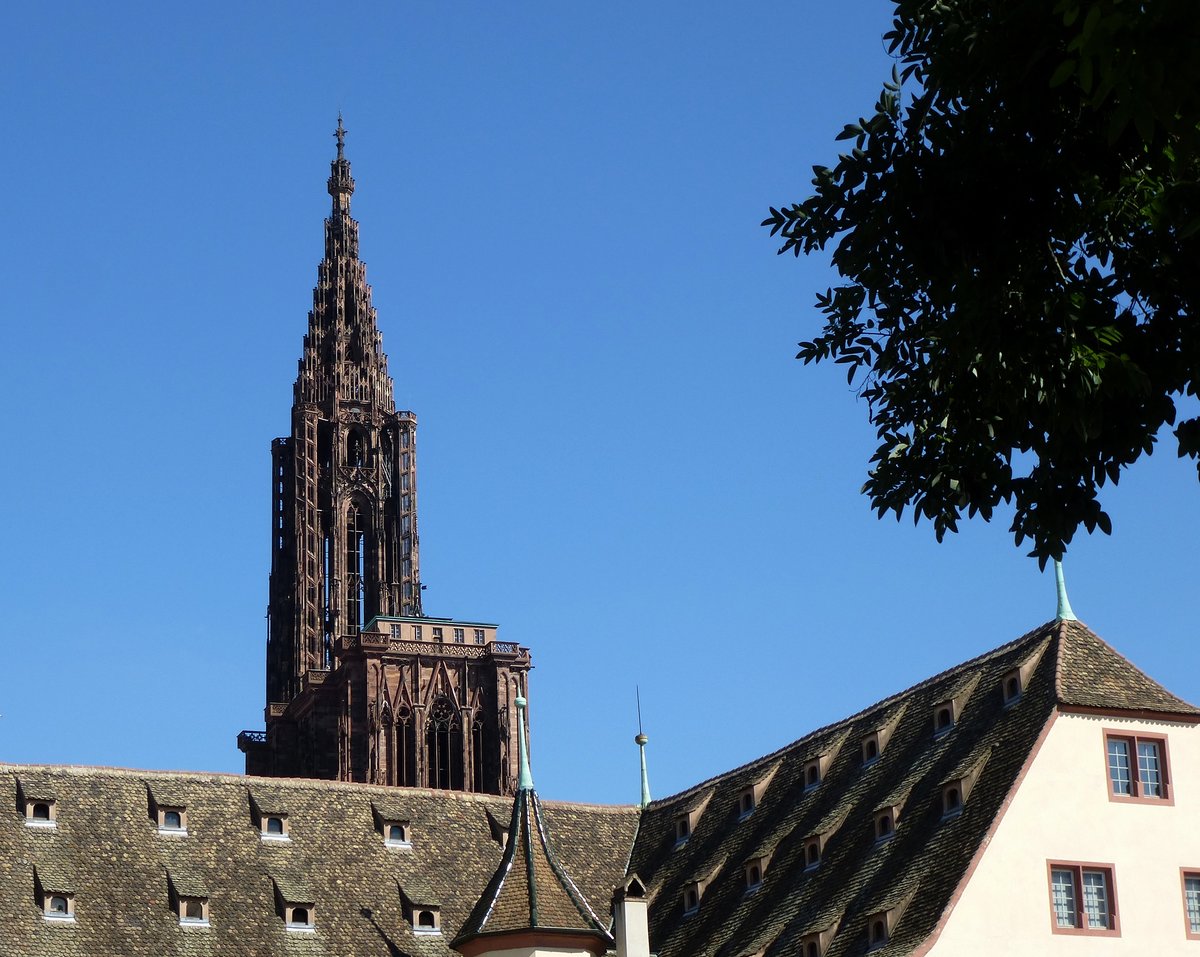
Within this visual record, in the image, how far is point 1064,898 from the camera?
43.7m

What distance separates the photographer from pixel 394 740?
102562 mm

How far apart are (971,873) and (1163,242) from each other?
28.4 m

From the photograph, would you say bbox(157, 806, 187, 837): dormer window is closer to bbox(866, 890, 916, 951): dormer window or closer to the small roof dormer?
the small roof dormer

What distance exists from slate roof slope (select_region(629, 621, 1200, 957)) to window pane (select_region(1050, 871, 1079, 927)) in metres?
1.73

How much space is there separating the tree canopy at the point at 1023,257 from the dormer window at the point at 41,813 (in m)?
38.5

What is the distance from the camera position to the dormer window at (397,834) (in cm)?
5538

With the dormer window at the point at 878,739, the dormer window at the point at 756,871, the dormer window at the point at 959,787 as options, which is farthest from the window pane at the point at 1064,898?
the dormer window at the point at 756,871

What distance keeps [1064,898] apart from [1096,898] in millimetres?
618

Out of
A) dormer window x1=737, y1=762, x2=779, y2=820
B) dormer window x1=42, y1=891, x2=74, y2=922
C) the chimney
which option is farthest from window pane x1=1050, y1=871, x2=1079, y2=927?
dormer window x1=42, y1=891, x2=74, y2=922

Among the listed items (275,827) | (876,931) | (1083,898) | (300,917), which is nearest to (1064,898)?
(1083,898)

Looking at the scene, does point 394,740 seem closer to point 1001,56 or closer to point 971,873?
point 971,873

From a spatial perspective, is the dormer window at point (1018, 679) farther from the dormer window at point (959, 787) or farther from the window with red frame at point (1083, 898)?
the window with red frame at point (1083, 898)

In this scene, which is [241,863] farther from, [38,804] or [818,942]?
[818,942]

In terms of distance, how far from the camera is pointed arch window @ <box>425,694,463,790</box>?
104 meters
